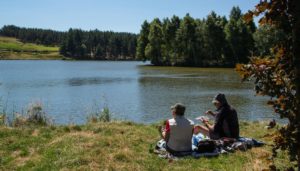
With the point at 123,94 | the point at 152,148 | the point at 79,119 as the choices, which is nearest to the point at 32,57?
the point at 123,94

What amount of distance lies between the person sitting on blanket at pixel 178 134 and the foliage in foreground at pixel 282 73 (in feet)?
16.2

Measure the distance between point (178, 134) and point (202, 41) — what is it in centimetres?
6796

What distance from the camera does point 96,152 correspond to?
8359 mm

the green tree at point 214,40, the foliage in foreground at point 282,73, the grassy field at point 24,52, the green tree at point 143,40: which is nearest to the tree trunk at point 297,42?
the foliage in foreground at point 282,73

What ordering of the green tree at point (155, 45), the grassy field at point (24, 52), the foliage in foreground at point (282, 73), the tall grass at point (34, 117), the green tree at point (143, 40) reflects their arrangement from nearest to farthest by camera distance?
the foliage in foreground at point (282, 73) < the tall grass at point (34, 117) < the green tree at point (155, 45) < the green tree at point (143, 40) < the grassy field at point (24, 52)

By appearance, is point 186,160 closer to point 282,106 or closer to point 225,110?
point 225,110

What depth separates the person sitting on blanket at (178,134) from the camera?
8.68 m

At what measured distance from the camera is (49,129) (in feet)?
36.6

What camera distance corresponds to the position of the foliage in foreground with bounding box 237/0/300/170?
3594 millimetres

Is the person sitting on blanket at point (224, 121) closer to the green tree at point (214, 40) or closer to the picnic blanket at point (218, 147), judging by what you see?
the picnic blanket at point (218, 147)

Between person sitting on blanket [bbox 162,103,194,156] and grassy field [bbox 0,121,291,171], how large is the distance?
1.57ft

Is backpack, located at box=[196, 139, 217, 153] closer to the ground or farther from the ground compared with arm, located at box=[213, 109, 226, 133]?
closer to the ground

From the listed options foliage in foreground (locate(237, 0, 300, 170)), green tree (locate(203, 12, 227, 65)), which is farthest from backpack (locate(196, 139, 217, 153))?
green tree (locate(203, 12, 227, 65))

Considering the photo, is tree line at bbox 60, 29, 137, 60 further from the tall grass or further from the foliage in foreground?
the foliage in foreground
